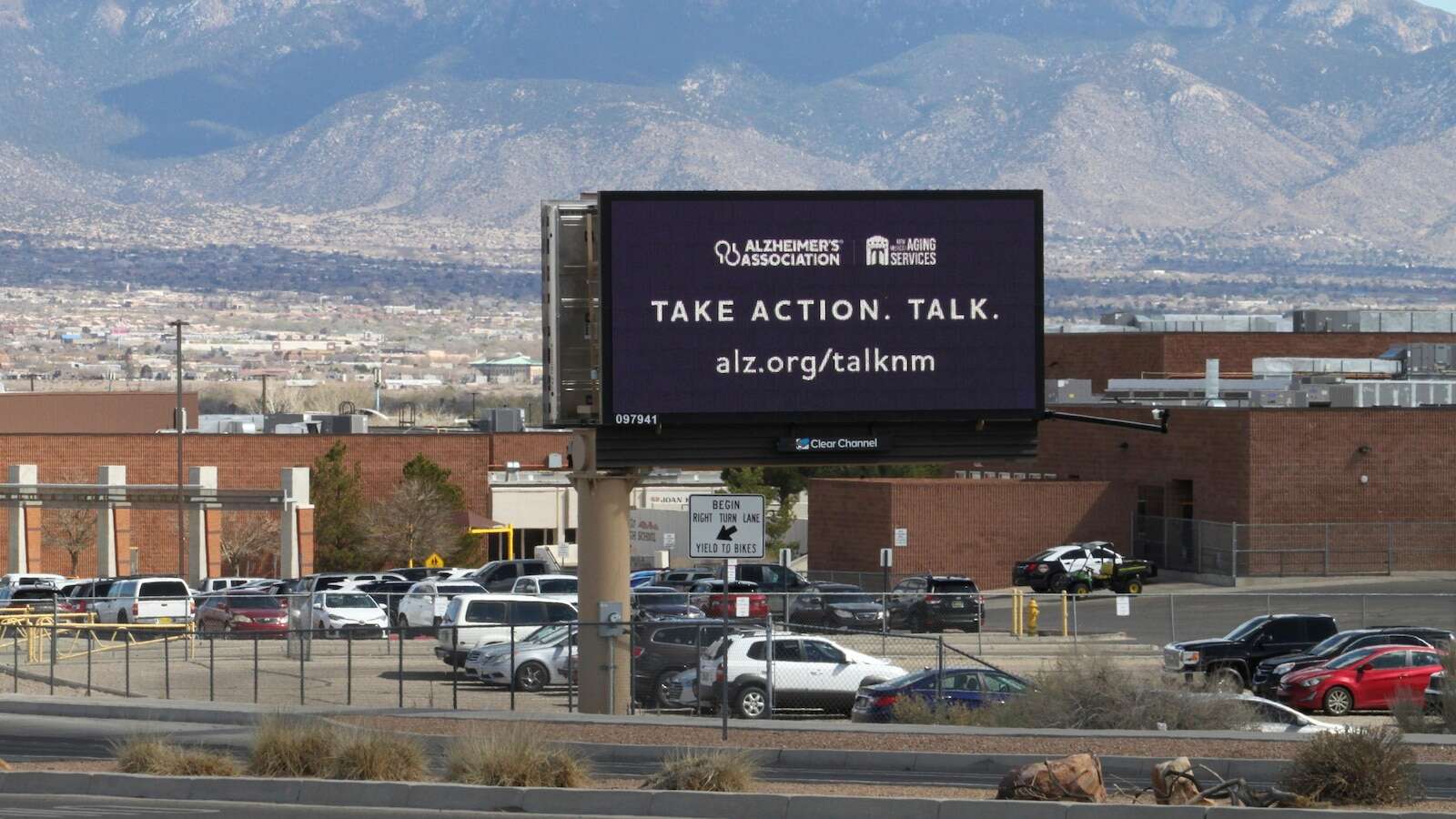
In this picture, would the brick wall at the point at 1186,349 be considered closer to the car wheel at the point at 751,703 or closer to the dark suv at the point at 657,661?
the dark suv at the point at 657,661

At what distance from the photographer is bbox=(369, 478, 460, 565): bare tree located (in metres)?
72.6

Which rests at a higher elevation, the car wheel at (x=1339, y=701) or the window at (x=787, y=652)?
the window at (x=787, y=652)

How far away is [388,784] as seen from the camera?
2070cm

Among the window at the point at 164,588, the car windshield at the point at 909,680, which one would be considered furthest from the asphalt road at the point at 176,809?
the window at the point at 164,588

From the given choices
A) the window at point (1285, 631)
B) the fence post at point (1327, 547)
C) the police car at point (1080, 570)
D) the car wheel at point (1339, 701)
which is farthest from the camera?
the fence post at point (1327, 547)

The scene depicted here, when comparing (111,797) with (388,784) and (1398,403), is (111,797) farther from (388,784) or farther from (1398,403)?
(1398,403)

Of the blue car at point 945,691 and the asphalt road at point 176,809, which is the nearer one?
the asphalt road at point 176,809

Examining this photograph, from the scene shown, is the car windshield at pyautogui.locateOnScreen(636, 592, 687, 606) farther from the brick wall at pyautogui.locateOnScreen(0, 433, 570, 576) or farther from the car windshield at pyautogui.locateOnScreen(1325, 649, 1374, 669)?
the brick wall at pyautogui.locateOnScreen(0, 433, 570, 576)

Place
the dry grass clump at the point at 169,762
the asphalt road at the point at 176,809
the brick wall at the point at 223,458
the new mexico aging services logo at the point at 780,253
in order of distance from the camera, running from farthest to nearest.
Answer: the brick wall at the point at 223,458 → the new mexico aging services logo at the point at 780,253 → the dry grass clump at the point at 169,762 → the asphalt road at the point at 176,809

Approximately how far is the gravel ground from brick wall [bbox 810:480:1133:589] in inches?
1460

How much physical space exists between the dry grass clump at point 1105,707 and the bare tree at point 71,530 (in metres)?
56.5

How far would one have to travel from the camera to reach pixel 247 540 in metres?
74.9

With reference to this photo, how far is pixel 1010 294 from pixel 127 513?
163ft

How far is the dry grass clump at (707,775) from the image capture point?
805 inches
